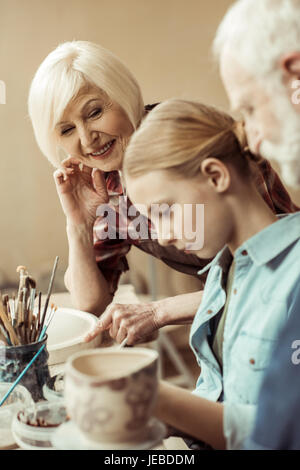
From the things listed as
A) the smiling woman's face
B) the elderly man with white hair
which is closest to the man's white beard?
the elderly man with white hair

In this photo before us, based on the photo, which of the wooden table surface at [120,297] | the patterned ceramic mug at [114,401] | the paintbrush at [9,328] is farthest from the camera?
the wooden table surface at [120,297]

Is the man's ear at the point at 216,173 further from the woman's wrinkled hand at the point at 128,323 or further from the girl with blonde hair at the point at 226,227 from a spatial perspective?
the woman's wrinkled hand at the point at 128,323

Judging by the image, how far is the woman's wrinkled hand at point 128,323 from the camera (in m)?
0.71

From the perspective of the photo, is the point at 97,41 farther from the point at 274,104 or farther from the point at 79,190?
the point at 274,104

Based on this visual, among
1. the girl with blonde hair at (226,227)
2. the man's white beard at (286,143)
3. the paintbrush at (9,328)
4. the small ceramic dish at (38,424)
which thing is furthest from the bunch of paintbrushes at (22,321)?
the man's white beard at (286,143)

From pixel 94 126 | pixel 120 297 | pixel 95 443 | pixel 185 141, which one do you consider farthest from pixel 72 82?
pixel 95 443

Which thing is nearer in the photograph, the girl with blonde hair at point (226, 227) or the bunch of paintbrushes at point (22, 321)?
the girl with blonde hair at point (226, 227)

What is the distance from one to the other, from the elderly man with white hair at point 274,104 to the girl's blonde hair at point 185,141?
0.07ft

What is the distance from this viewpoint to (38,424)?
0.55m

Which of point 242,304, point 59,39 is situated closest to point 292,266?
point 242,304

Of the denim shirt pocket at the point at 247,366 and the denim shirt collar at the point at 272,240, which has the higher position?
the denim shirt collar at the point at 272,240

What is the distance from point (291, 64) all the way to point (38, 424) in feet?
1.44
